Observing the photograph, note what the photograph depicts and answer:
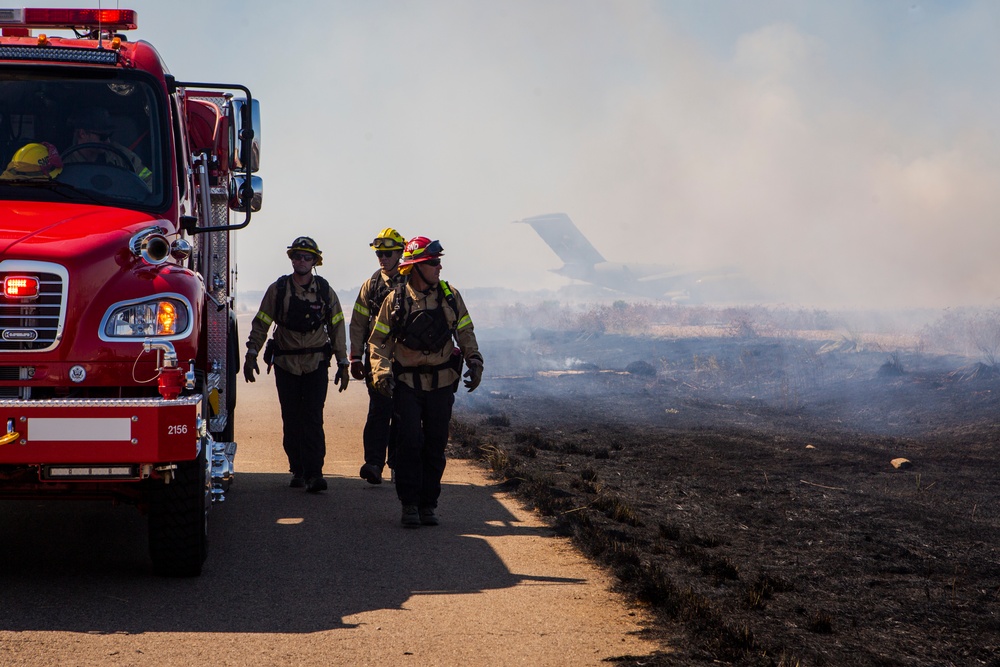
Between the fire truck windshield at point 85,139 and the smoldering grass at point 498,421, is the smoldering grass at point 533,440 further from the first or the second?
the fire truck windshield at point 85,139

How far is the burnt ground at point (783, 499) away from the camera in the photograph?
5.34 metres

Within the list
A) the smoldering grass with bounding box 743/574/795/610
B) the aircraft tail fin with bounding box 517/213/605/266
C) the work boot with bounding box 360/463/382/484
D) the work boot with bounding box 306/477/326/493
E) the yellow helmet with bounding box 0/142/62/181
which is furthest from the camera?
the aircraft tail fin with bounding box 517/213/605/266

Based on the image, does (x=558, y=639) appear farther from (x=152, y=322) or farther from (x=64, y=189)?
(x=64, y=189)

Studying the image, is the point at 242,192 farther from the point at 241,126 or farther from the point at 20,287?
the point at 20,287

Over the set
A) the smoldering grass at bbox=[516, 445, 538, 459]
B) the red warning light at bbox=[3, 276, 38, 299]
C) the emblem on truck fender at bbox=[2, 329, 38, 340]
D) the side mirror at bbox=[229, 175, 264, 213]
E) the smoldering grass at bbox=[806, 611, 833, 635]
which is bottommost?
the smoldering grass at bbox=[806, 611, 833, 635]

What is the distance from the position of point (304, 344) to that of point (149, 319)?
12.8 feet

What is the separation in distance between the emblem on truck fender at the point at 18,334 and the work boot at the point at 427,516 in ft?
11.6

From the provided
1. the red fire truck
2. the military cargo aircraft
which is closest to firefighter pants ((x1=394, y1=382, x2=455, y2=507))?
the red fire truck

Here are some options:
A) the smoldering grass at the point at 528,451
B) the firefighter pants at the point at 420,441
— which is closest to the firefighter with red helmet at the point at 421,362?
the firefighter pants at the point at 420,441

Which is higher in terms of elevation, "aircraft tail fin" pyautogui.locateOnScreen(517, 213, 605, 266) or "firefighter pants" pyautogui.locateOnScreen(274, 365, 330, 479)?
"aircraft tail fin" pyautogui.locateOnScreen(517, 213, 605, 266)

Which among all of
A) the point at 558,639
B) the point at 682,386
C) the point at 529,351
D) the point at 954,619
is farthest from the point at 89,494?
the point at 529,351

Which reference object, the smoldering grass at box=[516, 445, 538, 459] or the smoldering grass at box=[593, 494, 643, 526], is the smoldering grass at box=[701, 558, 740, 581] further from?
the smoldering grass at box=[516, 445, 538, 459]

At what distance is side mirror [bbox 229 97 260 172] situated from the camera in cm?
656

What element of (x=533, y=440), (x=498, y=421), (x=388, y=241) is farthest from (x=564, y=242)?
(x=388, y=241)
